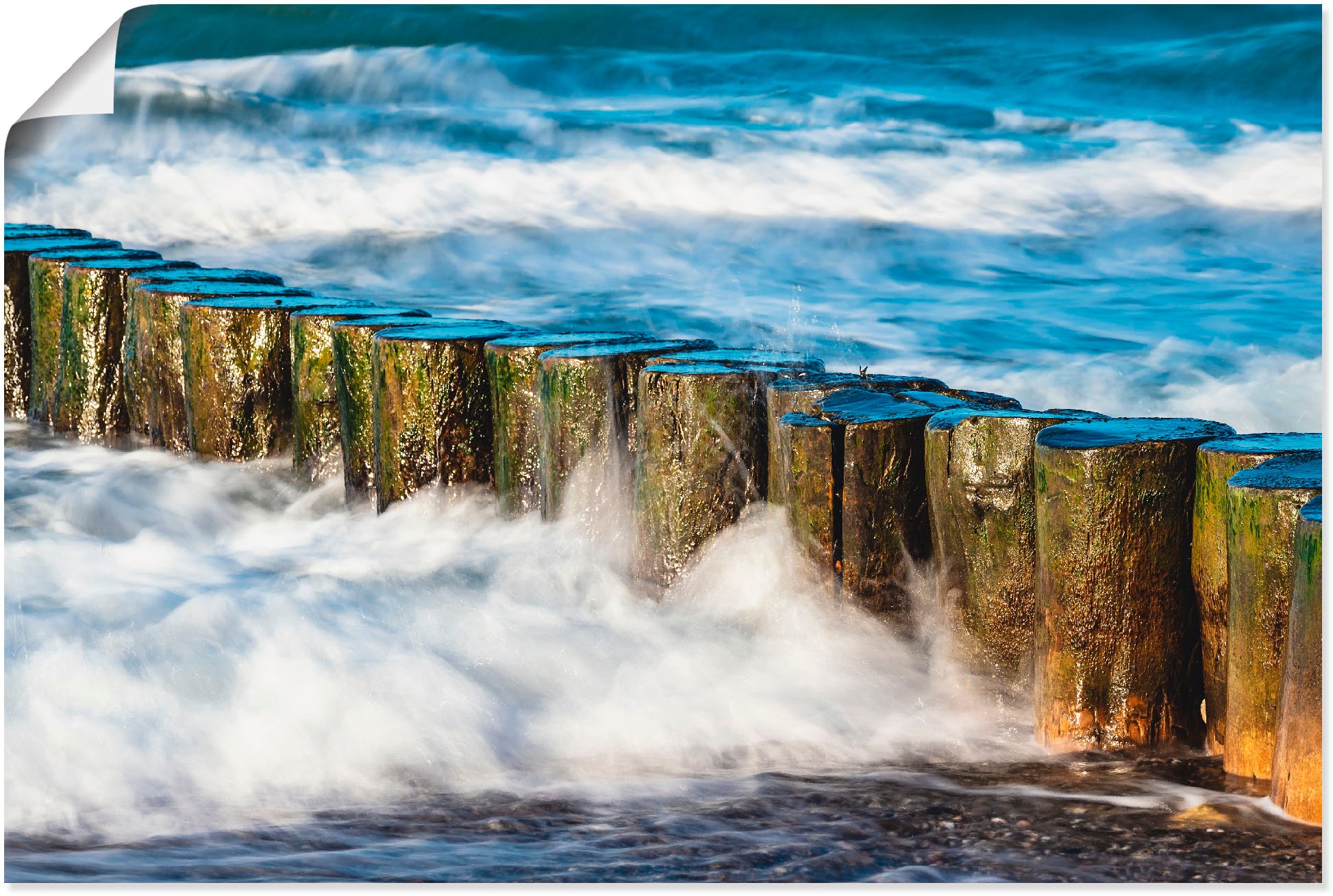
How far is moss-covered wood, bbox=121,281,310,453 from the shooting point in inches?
188

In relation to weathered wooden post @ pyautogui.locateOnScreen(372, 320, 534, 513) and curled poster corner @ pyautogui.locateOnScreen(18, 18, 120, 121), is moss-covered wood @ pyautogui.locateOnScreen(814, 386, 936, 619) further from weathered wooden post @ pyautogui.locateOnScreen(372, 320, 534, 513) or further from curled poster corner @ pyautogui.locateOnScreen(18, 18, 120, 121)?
curled poster corner @ pyautogui.locateOnScreen(18, 18, 120, 121)

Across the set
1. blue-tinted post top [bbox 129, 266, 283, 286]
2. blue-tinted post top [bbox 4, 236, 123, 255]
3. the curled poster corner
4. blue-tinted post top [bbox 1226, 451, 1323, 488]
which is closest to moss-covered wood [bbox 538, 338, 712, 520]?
the curled poster corner

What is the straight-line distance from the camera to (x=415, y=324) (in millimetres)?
4293

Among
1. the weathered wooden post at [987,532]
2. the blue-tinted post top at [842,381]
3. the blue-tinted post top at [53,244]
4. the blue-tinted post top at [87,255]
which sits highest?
the blue-tinted post top at [53,244]

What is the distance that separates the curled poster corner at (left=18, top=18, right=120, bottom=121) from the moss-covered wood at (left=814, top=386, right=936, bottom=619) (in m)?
1.66

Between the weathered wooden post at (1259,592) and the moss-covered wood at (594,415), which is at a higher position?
the moss-covered wood at (594,415)

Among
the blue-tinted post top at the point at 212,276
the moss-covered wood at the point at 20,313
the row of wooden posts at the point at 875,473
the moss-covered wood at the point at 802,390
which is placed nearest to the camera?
the row of wooden posts at the point at 875,473

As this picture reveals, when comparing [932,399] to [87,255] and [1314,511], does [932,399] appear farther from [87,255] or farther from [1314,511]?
[87,255]

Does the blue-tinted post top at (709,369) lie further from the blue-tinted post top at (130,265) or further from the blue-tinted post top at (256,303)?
the blue-tinted post top at (130,265)

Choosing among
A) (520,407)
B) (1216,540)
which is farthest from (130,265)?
(1216,540)

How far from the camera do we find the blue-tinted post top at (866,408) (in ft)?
10.4

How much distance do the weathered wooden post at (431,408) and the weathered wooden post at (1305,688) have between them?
2.32m

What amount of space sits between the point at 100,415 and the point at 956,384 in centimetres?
380

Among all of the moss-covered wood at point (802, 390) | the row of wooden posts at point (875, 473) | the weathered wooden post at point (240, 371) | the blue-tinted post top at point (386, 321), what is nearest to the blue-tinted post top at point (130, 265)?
the row of wooden posts at point (875, 473)
